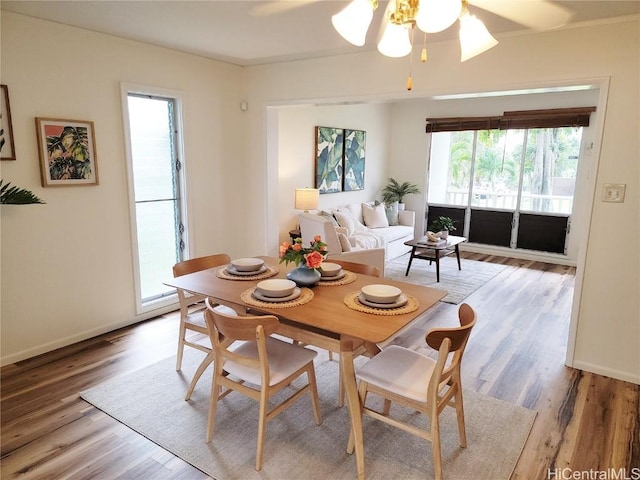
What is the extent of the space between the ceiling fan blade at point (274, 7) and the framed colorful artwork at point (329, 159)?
3.36 metres

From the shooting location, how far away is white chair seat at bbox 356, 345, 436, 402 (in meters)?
2.01

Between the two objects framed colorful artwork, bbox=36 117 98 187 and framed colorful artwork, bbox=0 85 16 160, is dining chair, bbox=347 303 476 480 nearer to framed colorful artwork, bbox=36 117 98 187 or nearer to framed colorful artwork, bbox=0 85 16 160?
framed colorful artwork, bbox=36 117 98 187

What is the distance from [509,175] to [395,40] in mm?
5540

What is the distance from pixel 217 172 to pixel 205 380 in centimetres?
230

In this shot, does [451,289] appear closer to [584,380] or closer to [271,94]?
[584,380]

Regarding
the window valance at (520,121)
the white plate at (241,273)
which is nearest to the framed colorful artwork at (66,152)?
the white plate at (241,273)

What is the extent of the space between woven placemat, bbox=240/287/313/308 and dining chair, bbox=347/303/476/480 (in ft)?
1.58

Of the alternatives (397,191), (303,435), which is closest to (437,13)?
(303,435)

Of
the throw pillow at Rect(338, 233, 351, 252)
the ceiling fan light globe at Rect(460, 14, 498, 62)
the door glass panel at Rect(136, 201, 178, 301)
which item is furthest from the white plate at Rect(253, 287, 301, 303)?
the throw pillow at Rect(338, 233, 351, 252)

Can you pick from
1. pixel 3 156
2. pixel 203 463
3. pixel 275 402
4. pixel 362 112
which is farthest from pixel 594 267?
pixel 362 112

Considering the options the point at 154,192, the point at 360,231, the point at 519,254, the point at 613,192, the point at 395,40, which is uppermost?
the point at 395,40

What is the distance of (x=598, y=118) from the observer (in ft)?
9.43

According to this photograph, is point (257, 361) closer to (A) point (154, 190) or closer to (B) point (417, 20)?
(B) point (417, 20)

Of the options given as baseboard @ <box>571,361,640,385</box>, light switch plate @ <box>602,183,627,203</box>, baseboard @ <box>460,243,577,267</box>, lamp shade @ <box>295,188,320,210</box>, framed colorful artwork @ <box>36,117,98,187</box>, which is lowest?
baseboard @ <box>571,361,640,385</box>
